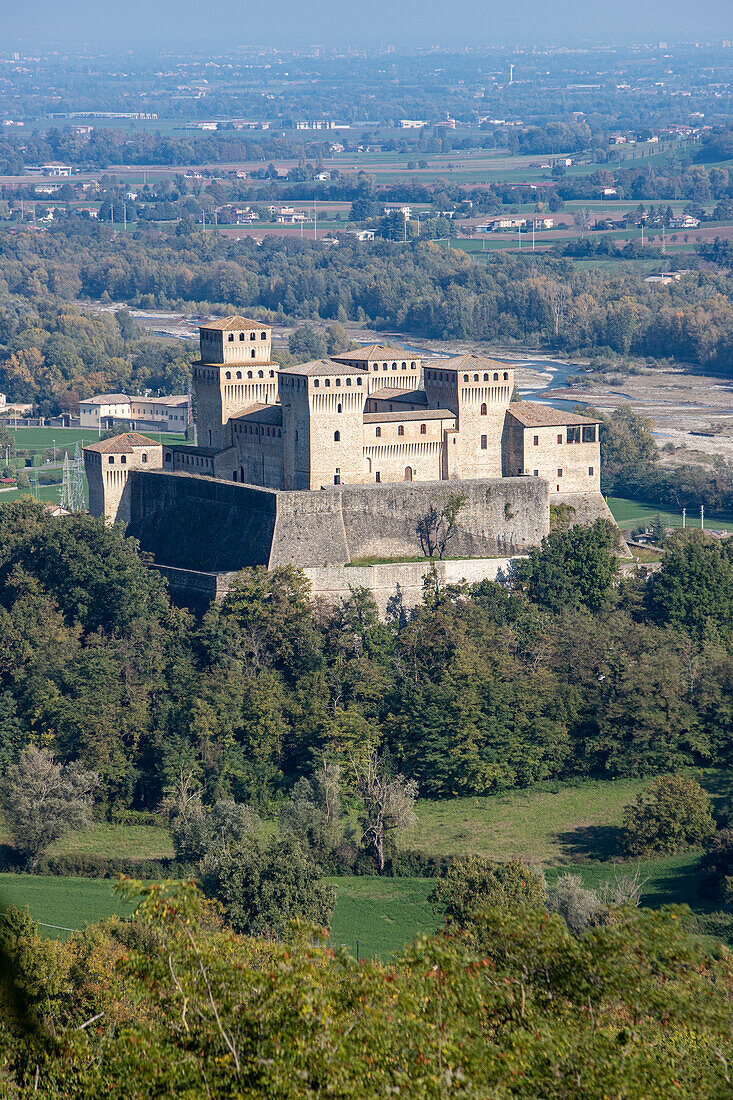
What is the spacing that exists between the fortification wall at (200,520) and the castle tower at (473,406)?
5.01 meters

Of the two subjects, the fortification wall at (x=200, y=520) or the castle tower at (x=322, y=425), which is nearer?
the fortification wall at (x=200, y=520)

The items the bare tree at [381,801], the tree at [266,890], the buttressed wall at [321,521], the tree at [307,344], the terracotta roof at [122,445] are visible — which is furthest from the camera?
the tree at [307,344]

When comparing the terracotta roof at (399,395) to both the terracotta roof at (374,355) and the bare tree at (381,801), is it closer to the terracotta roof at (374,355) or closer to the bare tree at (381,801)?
the terracotta roof at (374,355)

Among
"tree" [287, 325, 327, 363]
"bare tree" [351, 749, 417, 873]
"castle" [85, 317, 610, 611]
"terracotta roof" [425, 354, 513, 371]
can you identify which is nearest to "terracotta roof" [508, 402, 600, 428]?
"castle" [85, 317, 610, 611]

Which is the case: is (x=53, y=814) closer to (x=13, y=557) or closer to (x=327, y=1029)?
(x=13, y=557)

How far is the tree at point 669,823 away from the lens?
33188mm

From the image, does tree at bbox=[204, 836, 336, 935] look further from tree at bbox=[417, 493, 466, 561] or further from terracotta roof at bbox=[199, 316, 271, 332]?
terracotta roof at bbox=[199, 316, 271, 332]

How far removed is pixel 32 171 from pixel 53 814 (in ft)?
565

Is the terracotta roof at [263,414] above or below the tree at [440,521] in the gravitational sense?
above

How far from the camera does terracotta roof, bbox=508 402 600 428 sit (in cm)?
4353

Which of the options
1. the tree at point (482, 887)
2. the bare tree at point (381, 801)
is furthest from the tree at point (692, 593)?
the tree at point (482, 887)

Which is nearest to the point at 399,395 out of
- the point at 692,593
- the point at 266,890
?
the point at 692,593

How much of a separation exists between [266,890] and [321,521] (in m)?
13.0

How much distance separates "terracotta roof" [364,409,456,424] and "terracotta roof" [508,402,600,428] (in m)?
1.79
